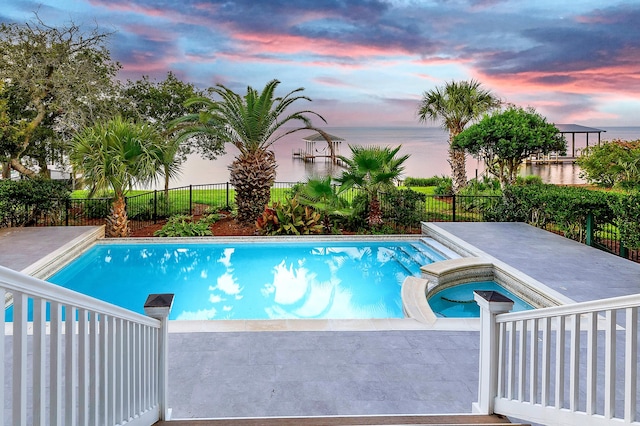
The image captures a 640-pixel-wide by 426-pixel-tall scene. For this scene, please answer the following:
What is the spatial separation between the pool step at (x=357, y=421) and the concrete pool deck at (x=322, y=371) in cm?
38

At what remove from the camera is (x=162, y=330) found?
2939 mm

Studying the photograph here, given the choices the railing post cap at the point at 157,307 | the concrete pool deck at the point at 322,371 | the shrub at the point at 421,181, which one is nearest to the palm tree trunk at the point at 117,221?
the concrete pool deck at the point at 322,371

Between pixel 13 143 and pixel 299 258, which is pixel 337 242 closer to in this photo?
pixel 299 258

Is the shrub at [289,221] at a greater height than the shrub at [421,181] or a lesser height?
lesser

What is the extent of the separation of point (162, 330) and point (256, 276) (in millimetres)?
6385

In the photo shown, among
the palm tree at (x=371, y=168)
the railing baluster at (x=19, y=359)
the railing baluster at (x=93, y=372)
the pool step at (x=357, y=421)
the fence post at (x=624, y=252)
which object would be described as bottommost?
the pool step at (x=357, y=421)

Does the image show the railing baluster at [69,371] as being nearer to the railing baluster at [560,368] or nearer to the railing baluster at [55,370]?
the railing baluster at [55,370]

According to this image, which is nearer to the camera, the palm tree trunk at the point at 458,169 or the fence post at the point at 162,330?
the fence post at the point at 162,330

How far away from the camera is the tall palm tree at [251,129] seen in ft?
41.6

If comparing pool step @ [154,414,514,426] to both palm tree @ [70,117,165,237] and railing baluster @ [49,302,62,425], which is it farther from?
palm tree @ [70,117,165,237]

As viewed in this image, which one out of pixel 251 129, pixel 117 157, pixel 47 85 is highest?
pixel 47 85

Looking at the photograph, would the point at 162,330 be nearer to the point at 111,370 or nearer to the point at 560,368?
the point at 111,370

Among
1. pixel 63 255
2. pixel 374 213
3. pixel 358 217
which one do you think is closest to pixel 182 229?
pixel 63 255

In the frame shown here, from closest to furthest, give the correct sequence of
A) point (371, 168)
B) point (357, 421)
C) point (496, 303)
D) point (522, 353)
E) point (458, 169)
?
point (522, 353), point (496, 303), point (357, 421), point (371, 168), point (458, 169)
